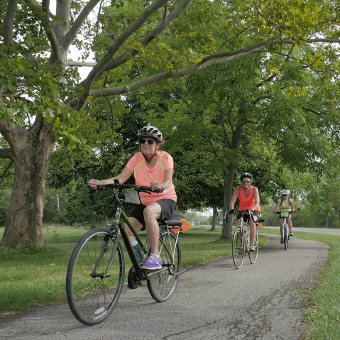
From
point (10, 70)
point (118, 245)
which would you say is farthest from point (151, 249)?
point (10, 70)

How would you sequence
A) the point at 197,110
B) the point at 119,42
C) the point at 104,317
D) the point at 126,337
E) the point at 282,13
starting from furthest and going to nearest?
the point at 197,110
the point at 282,13
the point at 119,42
the point at 104,317
the point at 126,337

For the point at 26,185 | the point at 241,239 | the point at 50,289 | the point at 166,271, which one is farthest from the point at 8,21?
the point at 166,271

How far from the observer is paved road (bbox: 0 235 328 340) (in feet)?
11.8

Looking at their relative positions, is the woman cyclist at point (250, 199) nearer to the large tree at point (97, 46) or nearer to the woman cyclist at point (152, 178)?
the large tree at point (97, 46)

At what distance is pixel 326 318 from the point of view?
4035 millimetres

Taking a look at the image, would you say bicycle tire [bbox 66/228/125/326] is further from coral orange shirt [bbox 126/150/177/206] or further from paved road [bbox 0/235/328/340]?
coral orange shirt [bbox 126/150/177/206]

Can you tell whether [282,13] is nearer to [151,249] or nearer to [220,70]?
[220,70]

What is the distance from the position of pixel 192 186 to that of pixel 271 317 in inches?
870

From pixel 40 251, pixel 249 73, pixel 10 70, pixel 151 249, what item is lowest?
pixel 40 251

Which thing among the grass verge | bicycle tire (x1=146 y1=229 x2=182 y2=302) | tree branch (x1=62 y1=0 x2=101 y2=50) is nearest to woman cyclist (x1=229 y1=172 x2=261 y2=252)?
the grass verge

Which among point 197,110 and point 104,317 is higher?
point 197,110

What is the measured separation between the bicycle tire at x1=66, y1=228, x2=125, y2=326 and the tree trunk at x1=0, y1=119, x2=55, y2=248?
25.8 feet

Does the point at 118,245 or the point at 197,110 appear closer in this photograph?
the point at 118,245

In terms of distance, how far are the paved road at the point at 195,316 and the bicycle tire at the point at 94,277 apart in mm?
159
